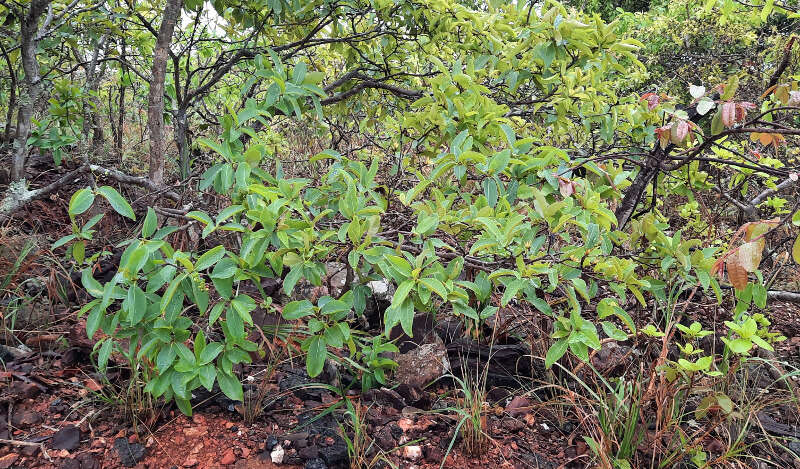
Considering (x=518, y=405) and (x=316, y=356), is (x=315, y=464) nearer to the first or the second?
(x=316, y=356)

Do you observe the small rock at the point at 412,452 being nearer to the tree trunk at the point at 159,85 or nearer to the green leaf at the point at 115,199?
the green leaf at the point at 115,199

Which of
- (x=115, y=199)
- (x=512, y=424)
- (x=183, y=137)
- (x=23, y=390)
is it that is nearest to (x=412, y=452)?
(x=512, y=424)

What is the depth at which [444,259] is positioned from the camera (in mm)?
1791

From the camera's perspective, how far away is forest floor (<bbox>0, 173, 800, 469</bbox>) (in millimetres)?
1724

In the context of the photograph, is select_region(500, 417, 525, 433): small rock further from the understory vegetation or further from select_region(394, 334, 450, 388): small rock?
select_region(394, 334, 450, 388): small rock

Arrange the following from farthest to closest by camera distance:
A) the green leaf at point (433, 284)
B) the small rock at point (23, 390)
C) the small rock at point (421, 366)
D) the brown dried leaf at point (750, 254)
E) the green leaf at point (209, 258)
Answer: the small rock at point (421, 366), the small rock at point (23, 390), the green leaf at point (209, 258), the green leaf at point (433, 284), the brown dried leaf at point (750, 254)

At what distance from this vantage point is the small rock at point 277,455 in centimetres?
172

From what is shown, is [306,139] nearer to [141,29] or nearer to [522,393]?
[141,29]

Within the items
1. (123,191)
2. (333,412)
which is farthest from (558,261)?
(123,191)

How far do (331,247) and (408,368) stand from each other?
94 cm

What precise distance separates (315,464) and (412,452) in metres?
0.36

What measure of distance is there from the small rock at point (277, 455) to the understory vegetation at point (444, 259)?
0.66 feet

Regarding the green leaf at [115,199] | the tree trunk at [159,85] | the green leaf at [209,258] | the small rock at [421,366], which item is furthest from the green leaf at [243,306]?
the tree trunk at [159,85]

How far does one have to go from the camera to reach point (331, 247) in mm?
1499
